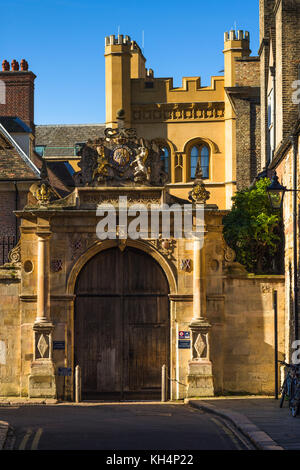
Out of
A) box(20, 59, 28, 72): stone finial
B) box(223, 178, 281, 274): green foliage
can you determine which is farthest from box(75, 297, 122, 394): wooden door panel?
box(20, 59, 28, 72): stone finial

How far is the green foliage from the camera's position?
2927 centimetres

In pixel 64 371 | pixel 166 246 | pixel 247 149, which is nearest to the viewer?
pixel 64 371

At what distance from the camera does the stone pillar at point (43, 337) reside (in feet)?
88.1

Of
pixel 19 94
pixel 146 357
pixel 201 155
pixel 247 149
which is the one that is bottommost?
pixel 146 357

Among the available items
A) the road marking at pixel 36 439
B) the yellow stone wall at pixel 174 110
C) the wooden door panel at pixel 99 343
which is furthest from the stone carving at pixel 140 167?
the yellow stone wall at pixel 174 110

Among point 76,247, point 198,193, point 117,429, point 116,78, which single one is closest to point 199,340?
point 198,193

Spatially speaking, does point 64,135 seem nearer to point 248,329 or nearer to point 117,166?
point 117,166

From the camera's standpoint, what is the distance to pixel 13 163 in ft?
121

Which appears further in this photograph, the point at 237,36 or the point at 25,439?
the point at 237,36

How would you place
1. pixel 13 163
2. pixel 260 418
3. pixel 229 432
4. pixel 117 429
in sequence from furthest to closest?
pixel 13 163 → pixel 260 418 → pixel 117 429 → pixel 229 432

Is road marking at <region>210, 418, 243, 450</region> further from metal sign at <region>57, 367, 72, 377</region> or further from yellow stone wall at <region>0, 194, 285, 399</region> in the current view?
metal sign at <region>57, 367, 72, 377</region>

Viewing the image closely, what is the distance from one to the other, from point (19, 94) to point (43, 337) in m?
20.6

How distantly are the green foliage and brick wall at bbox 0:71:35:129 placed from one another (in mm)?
17128
